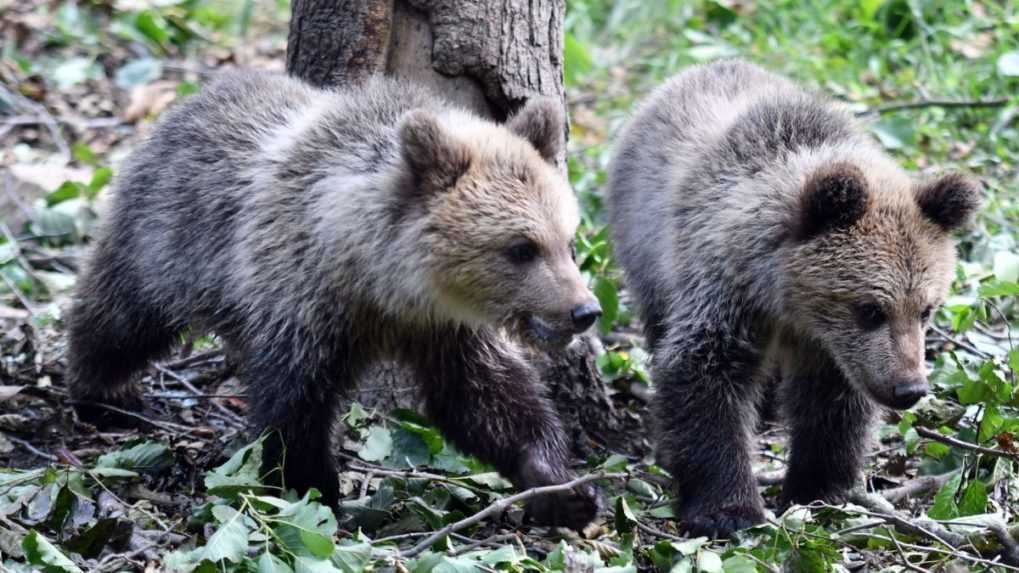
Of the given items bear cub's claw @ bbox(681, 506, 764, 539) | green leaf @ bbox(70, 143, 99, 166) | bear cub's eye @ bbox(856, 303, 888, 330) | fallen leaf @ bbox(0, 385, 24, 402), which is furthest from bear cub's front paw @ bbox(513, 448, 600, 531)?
green leaf @ bbox(70, 143, 99, 166)

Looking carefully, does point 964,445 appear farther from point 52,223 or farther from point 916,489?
point 52,223

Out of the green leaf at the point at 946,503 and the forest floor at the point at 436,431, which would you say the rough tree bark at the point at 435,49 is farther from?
the green leaf at the point at 946,503

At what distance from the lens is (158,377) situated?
308 inches

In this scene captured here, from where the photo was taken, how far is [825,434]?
6.23 meters

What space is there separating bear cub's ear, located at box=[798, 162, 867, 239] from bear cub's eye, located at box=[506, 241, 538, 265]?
130 centimetres

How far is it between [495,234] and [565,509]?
1.27m

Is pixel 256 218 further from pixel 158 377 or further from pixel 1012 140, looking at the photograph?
pixel 1012 140

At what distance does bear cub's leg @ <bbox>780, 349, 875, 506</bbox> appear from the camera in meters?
6.19

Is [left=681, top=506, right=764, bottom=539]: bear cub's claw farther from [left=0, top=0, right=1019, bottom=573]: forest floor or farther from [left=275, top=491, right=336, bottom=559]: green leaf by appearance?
[left=275, top=491, right=336, bottom=559]: green leaf

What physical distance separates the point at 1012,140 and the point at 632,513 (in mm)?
6170

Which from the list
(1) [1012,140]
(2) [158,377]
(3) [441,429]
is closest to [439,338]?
(3) [441,429]

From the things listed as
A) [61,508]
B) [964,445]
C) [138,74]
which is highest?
[964,445]

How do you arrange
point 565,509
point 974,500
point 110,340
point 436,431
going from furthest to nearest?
point 110,340
point 436,431
point 565,509
point 974,500

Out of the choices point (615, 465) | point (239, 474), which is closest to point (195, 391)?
point (239, 474)
